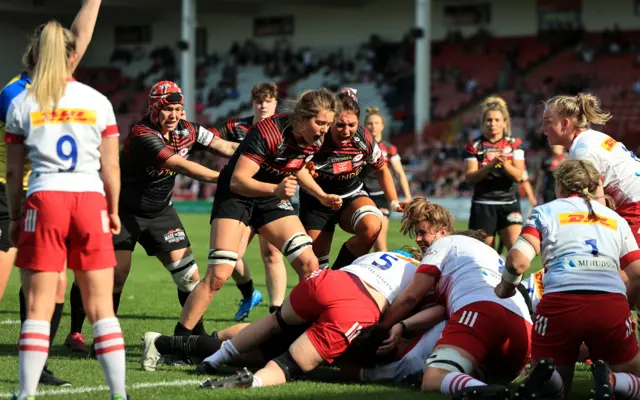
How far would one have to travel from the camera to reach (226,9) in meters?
41.8

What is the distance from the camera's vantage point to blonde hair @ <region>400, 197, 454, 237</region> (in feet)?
21.3

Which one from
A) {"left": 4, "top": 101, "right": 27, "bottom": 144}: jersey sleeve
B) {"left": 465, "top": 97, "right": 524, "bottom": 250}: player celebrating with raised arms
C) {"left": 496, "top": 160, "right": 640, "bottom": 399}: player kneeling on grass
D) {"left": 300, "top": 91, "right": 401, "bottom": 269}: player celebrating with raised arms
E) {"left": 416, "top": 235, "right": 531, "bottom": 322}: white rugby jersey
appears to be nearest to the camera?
{"left": 4, "top": 101, "right": 27, "bottom": 144}: jersey sleeve


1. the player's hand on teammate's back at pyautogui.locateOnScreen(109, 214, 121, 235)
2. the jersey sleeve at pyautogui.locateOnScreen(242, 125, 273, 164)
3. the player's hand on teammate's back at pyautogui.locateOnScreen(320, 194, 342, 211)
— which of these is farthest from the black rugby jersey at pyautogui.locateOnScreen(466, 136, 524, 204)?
the player's hand on teammate's back at pyautogui.locateOnScreen(109, 214, 121, 235)

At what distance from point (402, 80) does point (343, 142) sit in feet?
93.4

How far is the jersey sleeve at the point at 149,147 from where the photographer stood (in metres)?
7.29

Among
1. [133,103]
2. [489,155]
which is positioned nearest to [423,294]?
[489,155]

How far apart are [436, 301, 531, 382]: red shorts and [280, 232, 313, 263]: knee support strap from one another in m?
1.72

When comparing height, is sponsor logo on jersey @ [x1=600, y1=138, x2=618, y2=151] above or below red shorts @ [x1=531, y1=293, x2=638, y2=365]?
above

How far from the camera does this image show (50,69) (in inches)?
192

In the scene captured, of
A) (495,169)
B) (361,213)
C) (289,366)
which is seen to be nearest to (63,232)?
(289,366)

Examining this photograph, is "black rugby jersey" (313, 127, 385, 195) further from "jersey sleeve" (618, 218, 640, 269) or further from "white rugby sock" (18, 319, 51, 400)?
"white rugby sock" (18, 319, 51, 400)

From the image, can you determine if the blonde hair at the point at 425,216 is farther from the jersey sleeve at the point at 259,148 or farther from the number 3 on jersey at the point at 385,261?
the jersey sleeve at the point at 259,148

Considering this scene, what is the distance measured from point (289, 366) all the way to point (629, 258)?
6.62 ft

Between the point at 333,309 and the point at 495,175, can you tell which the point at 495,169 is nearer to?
the point at 495,175
